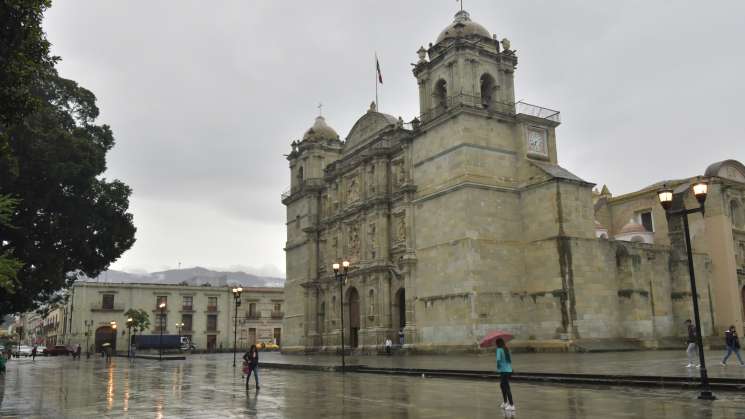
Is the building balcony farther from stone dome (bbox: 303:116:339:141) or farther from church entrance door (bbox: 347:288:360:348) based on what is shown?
church entrance door (bbox: 347:288:360:348)

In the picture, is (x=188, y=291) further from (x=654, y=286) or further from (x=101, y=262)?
(x=654, y=286)

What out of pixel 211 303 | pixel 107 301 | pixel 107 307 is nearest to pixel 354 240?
pixel 211 303

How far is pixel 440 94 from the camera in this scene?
124 feet

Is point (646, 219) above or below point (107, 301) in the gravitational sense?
above

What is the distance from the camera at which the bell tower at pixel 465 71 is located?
1377 inches

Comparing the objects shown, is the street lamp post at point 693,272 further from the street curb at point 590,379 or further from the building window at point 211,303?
the building window at point 211,303

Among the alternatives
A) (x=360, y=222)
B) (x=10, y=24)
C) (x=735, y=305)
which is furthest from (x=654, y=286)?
(x=10, y=24)

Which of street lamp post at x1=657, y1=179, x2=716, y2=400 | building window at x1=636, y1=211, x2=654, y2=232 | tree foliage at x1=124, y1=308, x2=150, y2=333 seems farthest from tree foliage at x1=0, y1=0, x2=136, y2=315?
building window at x1=636, y1=211, x2=654, y2=232

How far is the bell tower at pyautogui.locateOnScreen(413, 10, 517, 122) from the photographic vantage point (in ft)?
115

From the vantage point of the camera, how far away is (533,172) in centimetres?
3456

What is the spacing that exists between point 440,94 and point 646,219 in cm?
2165

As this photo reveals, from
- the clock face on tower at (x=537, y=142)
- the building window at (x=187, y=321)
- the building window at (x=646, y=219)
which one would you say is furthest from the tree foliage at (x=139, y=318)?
the building window at (x=646, y=219)

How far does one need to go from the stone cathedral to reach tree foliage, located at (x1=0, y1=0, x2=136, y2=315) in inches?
515

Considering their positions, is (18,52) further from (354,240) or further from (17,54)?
(354,240)
